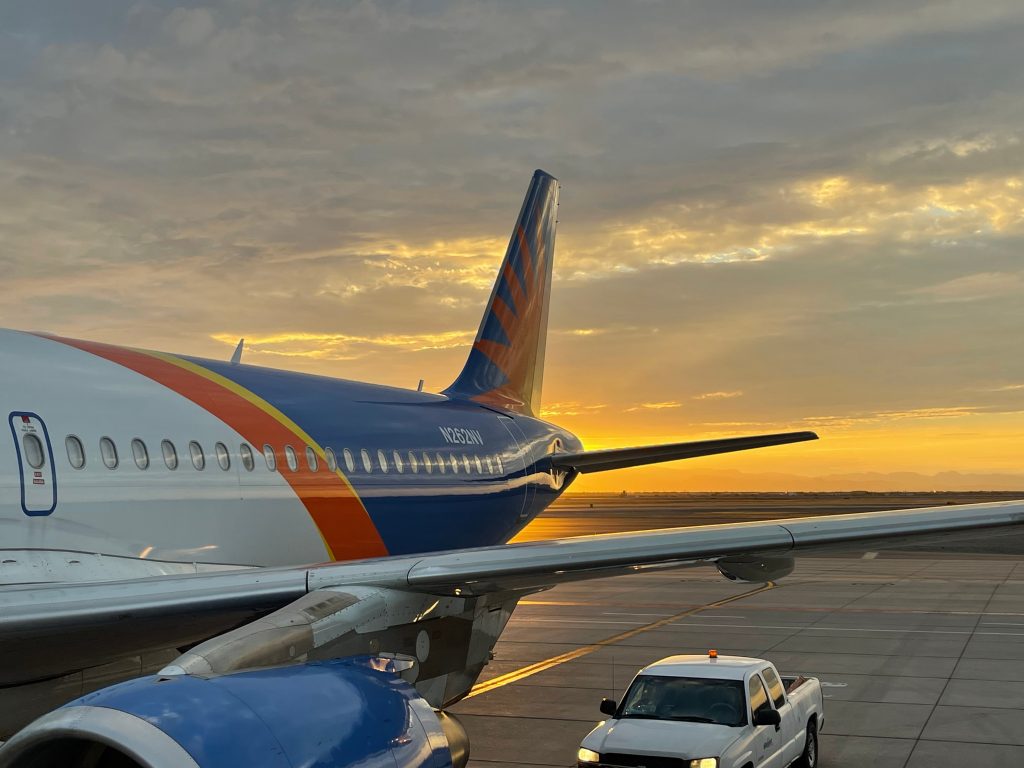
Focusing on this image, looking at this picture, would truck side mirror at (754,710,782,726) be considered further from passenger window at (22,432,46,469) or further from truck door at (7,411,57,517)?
passenger window at (22,432,46,469)

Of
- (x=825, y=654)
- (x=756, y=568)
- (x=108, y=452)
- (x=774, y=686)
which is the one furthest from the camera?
(x=825, y=654)

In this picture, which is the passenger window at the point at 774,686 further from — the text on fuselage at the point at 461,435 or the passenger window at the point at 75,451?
the passenger window at the point at 75,451

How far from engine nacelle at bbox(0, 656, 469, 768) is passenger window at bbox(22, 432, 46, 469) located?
369 cm

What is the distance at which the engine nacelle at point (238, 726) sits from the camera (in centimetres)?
503

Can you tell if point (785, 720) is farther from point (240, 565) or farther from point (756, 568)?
point (240, 565)

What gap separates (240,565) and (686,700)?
4.66 metres

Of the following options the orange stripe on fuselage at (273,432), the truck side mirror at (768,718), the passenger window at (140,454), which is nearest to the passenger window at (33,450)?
the passenger window at (140,454)

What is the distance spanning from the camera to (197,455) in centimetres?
1075

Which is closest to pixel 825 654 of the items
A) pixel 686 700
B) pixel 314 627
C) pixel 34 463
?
pixel 686 700

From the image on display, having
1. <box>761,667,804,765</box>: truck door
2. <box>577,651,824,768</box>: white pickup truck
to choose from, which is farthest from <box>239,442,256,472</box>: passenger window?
<box>761,667,804,765</box>: truck door

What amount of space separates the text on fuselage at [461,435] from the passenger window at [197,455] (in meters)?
5.78

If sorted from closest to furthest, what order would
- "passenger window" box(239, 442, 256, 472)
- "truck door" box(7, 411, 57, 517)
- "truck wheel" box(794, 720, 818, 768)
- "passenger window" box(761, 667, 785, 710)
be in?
"truck door" box(7, 411, 57, 517), "passenger window" box(239, 442, 256, 472), "passenger window" box(761, 667, 785, 710), "truck wheel" box(794, 720, 818, 768)

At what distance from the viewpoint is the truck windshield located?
11211 mm

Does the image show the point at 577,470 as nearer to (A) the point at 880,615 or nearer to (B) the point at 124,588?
(A) the point at 880,615
